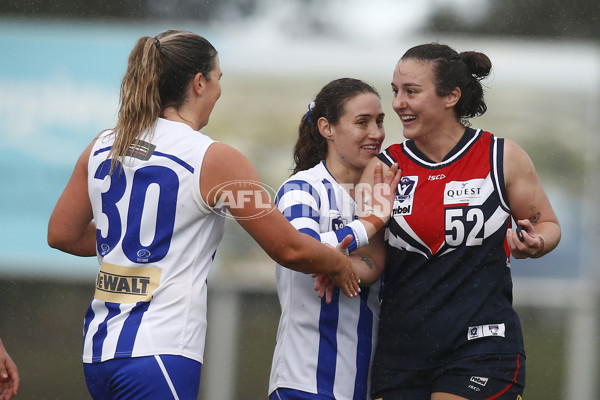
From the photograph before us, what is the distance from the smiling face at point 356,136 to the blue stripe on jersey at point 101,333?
1.04 m

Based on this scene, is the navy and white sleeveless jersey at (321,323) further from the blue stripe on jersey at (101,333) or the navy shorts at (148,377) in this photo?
the blue stripe on jersey at (101,333)

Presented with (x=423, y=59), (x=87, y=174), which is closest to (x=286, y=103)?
(x=423, y=59)

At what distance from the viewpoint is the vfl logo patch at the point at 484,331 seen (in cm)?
273

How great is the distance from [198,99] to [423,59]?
905mm

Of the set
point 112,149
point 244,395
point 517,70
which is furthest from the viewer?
point 244,395

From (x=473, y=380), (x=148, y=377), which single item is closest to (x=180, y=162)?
(x=148, y=377)

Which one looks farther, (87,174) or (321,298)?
(321,298)

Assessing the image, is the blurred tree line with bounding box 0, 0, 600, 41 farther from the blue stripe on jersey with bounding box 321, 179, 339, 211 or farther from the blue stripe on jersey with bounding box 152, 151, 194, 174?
the blue stripe on jersey with bounding box 152, 151, 194, 174

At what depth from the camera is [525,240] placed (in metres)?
2.58

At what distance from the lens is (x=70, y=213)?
2.64 meters

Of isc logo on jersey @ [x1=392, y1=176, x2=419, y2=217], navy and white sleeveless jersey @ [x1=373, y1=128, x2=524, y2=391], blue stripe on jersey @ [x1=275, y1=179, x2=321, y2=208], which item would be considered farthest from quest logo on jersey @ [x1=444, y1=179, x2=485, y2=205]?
blue stripe on jersey @ [x1=275, y1=179, x2=321, y2=208]

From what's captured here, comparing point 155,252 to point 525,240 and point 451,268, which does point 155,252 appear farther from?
point 525,240

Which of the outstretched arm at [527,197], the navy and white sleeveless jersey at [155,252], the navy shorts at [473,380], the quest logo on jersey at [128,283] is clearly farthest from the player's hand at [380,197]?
the quest logo on jersey at [128,283]

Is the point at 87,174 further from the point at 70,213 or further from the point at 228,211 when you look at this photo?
the point at 228,211
